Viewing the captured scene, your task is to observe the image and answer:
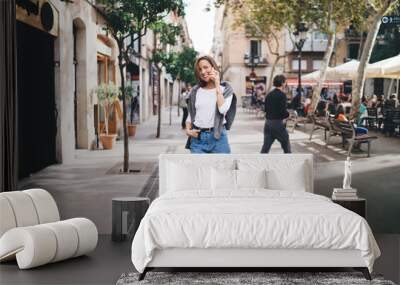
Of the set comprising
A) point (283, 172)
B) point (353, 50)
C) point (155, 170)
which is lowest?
point (155, 170)

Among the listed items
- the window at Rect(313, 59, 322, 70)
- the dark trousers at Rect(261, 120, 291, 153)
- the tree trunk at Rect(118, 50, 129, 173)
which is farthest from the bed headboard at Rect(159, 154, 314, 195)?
the window at Rect(313, 59, 322, 70)

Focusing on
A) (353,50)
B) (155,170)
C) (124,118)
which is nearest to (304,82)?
(353,50)

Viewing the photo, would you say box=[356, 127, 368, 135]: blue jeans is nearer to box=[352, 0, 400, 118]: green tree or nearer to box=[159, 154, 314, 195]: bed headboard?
box=[352, 0, 400, 118]: green tree

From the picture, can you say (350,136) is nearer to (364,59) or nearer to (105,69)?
(364,59)

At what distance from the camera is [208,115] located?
627 centimetres

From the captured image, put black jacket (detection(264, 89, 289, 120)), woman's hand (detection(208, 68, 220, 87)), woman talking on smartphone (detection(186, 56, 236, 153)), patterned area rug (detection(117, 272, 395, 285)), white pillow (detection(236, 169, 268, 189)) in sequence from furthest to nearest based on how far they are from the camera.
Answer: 1. black jacket (detection(264, 89, 289, 120))
2. woman talking on smartphone (detection(186, 56, 236, 153))
3. woman's hand (detection(208, 68, 220, 87))
4. white pillow (detection(236, 169, 268, 189))
5. patterned area rug (detection(117, 272, 395, 285))

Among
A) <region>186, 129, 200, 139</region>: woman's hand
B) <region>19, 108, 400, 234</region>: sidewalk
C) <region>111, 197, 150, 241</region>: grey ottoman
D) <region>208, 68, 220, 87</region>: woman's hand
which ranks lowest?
<region>111, 197, 150, 241</region>: grey ottoman

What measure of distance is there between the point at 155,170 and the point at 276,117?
134cm

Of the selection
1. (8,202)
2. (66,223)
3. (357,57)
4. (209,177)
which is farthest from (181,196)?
(357,57)

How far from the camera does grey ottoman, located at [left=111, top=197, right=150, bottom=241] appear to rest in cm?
625

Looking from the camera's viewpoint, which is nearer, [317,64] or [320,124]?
[317,64]

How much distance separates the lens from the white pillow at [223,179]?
5953 mm

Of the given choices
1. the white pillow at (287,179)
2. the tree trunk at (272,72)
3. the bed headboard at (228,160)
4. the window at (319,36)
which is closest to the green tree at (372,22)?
the window at (319,36)

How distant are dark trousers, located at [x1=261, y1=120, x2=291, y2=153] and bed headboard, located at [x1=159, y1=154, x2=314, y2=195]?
3.23 feet
